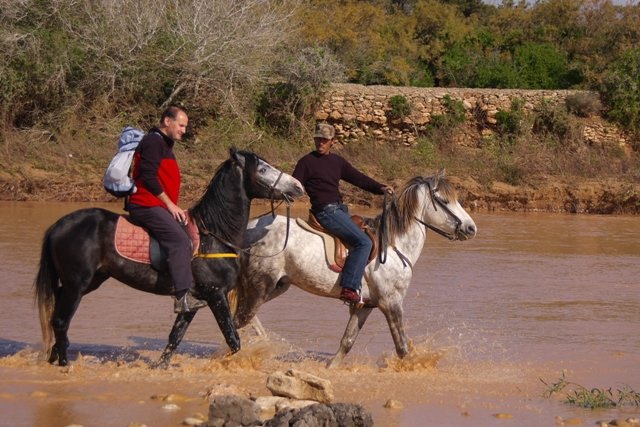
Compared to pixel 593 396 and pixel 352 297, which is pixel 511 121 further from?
pixel 593 396

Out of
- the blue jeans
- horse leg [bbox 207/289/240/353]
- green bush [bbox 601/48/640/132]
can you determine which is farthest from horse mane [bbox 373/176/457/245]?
green bush [bbox 601/48/640/132]

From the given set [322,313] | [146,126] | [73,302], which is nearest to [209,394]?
[73,302]

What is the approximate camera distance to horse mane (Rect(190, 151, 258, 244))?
9180 mm

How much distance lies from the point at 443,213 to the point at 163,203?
104 inches

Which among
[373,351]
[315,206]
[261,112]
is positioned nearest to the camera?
[315,206]

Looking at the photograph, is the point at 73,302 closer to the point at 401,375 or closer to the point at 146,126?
the point at 401,375

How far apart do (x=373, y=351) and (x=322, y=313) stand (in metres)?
2.06

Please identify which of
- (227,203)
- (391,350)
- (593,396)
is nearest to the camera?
(593,396)

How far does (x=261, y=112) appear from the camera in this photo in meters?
29.2

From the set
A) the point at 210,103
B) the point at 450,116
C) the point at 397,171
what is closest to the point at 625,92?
the point at 450,116

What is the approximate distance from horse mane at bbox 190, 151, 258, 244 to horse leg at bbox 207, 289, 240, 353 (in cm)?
48

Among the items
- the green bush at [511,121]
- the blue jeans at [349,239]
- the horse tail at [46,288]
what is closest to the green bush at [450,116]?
the green bush at [511,121]

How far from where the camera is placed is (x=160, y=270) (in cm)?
903

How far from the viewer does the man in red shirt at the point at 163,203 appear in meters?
8.84
